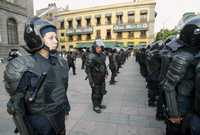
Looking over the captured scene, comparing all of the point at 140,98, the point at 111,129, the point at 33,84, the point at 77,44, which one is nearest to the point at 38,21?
the point at 33,84

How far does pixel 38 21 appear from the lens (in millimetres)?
1876

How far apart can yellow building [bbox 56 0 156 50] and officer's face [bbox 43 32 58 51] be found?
101 ft

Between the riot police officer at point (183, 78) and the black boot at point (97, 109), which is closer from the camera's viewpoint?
the riot police officer at point (183, 78)

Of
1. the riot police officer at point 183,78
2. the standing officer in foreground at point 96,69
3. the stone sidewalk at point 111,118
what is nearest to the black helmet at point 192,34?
the riot police officer at point 183,78

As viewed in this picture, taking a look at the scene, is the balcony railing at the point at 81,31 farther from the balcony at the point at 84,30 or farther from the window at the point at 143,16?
the window at the point at 143,16

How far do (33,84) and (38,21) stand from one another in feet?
2.35

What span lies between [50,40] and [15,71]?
0.50 meters

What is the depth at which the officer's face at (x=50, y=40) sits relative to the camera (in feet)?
6.11

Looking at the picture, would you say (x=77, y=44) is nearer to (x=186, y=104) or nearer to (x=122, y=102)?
(x=122, y=102)

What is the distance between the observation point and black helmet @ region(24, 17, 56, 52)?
1796 mm

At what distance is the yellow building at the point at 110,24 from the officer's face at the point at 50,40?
30.9 meters

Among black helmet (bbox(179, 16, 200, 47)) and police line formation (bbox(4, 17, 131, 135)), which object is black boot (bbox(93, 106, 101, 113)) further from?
black helmet (bbox(179, 16, 200, 47))

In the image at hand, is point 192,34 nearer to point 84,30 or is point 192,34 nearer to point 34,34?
point 34,34

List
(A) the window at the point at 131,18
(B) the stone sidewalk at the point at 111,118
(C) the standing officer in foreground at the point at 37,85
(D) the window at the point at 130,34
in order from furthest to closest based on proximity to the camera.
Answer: (A) the window at the point at 131,18 < (D) the window at the point at 130,34 < (B) the stone sidewalk at the point at 111,118 < (C) the standing officer in foreground at the point at 37,85
